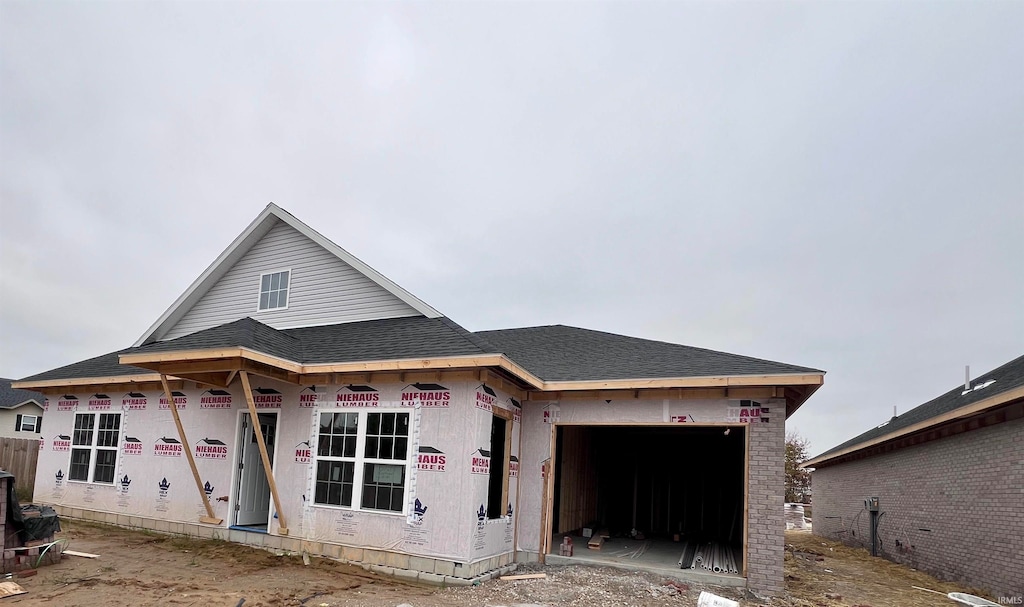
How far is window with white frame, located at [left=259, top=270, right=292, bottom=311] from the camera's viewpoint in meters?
12.8

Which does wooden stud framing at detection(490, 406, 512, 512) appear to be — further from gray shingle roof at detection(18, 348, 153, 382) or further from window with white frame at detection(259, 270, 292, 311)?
gray shingle roof at detection(18, 348, 153, 382)

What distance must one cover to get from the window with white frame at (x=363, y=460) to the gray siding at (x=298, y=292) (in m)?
2.63

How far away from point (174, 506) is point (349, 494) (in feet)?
14.5

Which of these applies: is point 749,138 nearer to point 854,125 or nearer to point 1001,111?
point 854,125

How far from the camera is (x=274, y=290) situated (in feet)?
42.3

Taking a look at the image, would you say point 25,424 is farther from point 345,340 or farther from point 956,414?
point 956,414

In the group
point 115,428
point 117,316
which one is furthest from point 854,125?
point 117,316

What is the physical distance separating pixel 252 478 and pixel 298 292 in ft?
12.6

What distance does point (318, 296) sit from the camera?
12359 millimetres

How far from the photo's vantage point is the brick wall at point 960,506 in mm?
8852

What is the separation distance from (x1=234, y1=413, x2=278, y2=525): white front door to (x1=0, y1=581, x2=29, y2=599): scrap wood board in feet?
12.5

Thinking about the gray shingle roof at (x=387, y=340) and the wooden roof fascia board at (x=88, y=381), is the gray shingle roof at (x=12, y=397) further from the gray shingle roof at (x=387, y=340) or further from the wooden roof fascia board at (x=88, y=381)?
the gray shingle roof at (x=387, y=340)

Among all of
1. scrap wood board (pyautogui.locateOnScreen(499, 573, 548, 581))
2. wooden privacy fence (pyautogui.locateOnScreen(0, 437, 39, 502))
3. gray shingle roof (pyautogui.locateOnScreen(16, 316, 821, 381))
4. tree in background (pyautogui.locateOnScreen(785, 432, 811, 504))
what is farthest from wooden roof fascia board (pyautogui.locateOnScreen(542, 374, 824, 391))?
tree in background (pyautogui.locateOnScreen(785, 432, 811, 504))

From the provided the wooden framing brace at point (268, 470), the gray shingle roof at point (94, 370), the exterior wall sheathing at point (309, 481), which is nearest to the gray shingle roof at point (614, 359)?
the exterior wall sheathing at point (309, 481)
